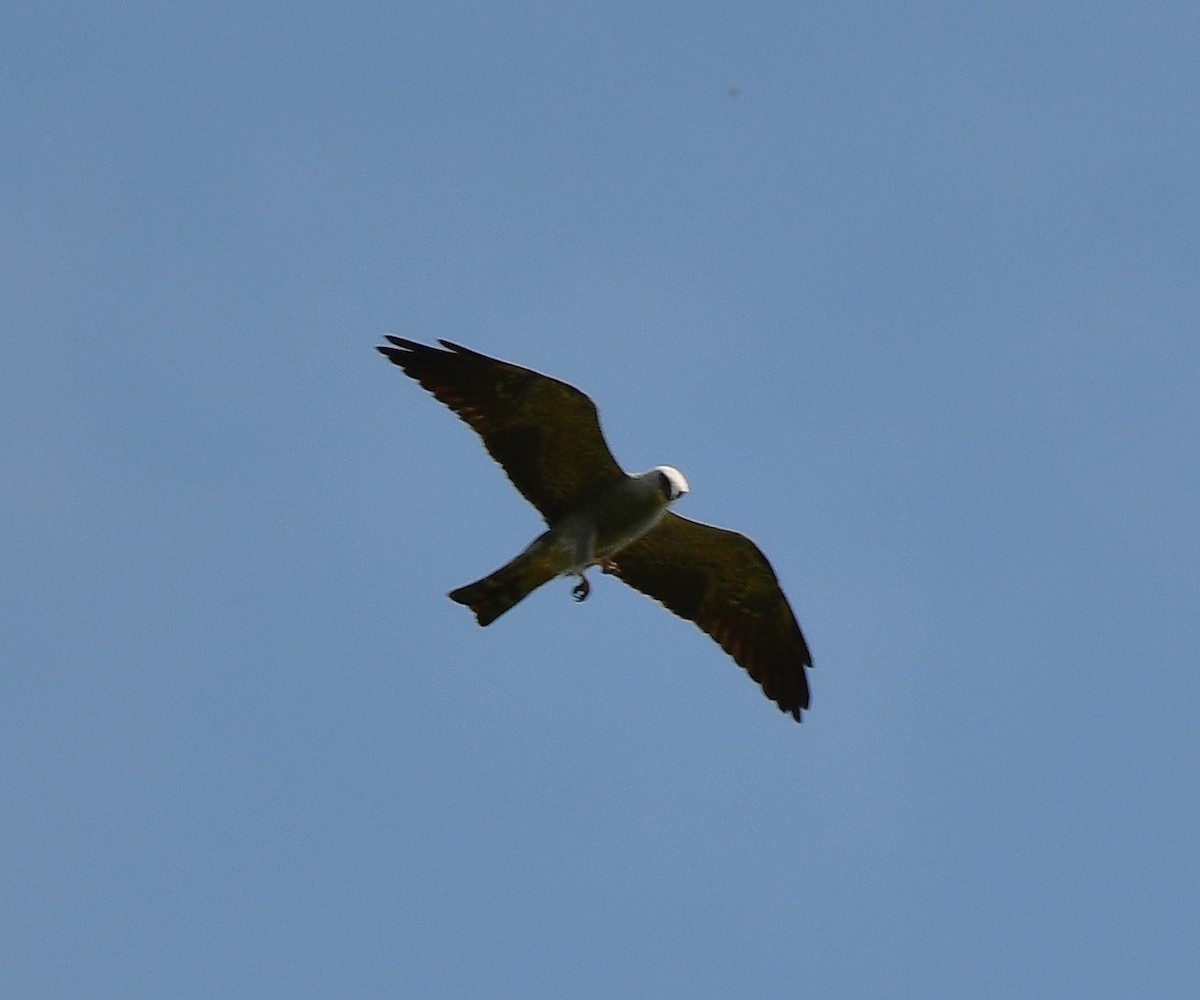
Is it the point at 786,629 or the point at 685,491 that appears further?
the point at 786,629

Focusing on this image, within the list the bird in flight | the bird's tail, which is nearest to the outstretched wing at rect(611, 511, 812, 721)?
the bird in flight

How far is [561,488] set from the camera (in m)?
15.1

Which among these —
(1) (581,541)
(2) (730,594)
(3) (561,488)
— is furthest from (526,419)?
(2) (730,594)

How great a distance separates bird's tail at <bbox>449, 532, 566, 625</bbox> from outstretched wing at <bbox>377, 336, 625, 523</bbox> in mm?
561

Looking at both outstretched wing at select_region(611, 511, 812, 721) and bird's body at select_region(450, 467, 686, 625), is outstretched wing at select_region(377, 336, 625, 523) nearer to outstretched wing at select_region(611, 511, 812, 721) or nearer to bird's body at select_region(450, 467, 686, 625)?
bird's body at select_region(450, 467, 686, 625)

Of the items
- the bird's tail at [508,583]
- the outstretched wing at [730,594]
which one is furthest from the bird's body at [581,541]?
the outstretched wing at [730,594]

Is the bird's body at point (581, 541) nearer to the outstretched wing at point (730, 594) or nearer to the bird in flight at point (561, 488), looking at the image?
the bird in flight at point (561, 488)

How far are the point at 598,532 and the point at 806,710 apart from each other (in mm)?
3244

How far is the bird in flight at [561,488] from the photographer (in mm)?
14477

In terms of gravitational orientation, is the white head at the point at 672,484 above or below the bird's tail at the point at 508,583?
above

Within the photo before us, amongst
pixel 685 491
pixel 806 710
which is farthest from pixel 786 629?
pixel 685 491

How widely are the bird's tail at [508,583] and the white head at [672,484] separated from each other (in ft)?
3.44

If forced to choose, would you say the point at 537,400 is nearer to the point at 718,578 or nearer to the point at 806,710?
the point at 718,578

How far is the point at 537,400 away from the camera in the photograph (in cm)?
1451
